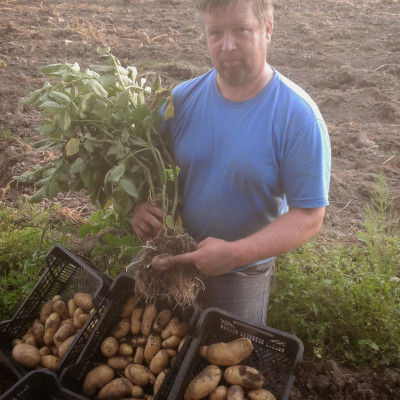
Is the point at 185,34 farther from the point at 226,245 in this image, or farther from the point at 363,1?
the point at 226,245

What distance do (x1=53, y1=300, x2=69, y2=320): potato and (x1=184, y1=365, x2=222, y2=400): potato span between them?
2.56ft

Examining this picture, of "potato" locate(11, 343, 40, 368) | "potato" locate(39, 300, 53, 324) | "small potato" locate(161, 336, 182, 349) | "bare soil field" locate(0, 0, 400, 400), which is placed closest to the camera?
"small potato" locate(161, 336, 182, 349)

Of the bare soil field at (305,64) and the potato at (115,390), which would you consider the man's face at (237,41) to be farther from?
the bare soil field at (305,64)

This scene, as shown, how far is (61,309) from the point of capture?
7.30 ft

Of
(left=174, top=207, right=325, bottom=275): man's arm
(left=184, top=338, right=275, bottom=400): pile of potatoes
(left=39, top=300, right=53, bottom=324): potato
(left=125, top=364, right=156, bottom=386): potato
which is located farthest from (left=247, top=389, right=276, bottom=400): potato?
(left=39, top=300, right=53, bottom=324): potato

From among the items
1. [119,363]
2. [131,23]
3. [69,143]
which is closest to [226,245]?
[119,363]

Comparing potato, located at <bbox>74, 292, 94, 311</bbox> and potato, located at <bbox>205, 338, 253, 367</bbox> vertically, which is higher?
potato, located at <bbox>205, 338, 253, 367</bbox>

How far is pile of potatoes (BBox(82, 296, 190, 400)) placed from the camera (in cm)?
187

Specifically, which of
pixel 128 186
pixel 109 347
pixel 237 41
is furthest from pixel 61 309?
pixel 237 41

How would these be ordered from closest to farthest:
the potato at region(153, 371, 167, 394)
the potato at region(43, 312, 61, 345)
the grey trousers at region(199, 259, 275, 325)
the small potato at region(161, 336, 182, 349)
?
the potato at region(153, 371, 167, 394)
the small potato at region(161, 336, 182, 349)
the potato at region(43, 312, 61, 345)
the grey trousers at region(199, 259, 275, 325)

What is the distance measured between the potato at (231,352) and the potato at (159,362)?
7.4 inches

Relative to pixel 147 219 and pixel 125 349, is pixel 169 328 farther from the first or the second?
pixel 147 219

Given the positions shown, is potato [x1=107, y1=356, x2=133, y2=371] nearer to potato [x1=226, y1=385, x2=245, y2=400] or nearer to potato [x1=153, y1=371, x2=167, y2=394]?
potato [x1=153, y1=371, x2=167, y2=394]

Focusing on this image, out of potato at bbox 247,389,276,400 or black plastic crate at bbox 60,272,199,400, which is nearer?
potato at bbox 247,389,276,400
